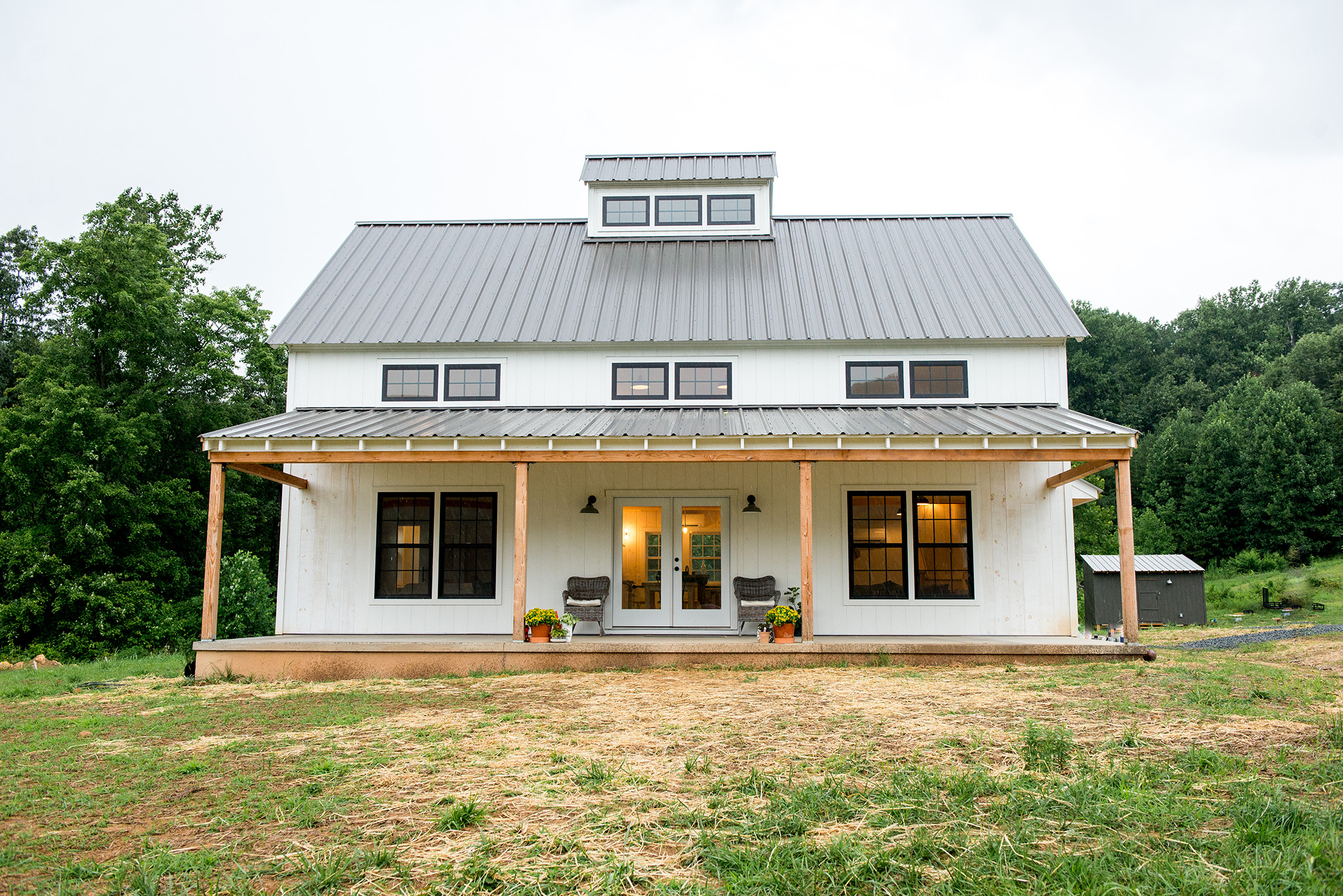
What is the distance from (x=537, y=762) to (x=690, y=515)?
6.55 meters

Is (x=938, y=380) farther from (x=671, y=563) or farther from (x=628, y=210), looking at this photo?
(x=628, y=210)

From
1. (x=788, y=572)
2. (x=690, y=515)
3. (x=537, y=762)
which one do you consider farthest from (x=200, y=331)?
(x=537, y=762)

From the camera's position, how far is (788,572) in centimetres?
1117

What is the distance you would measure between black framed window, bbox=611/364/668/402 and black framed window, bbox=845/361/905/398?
2666mm

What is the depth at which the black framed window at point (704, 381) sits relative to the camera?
11.9m

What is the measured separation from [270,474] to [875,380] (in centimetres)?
830

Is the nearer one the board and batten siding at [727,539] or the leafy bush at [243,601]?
the board and batten siding at [727,539]

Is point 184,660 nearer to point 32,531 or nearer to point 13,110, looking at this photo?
point 32,531

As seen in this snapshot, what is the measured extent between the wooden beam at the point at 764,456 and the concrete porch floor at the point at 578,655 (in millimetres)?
2126

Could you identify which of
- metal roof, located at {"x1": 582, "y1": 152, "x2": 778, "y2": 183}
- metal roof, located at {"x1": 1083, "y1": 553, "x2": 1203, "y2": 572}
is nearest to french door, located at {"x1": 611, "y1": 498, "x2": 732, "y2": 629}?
metal roof, located at {"x1": 582, "y1": 152, "x2": 778, "y2": 183}

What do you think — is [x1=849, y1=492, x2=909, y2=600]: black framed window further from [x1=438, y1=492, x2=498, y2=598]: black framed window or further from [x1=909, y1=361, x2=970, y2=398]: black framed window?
Answer: [x1=438, y1=492, x2=498, y2=598]: black framed window

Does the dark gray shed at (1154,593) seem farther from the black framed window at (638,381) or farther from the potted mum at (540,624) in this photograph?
the potted mum at (540,624)

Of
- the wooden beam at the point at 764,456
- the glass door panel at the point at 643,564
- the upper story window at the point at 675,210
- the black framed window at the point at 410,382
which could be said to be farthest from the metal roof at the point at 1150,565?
the black framed window at the point at 410,382

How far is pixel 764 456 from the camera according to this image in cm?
964
